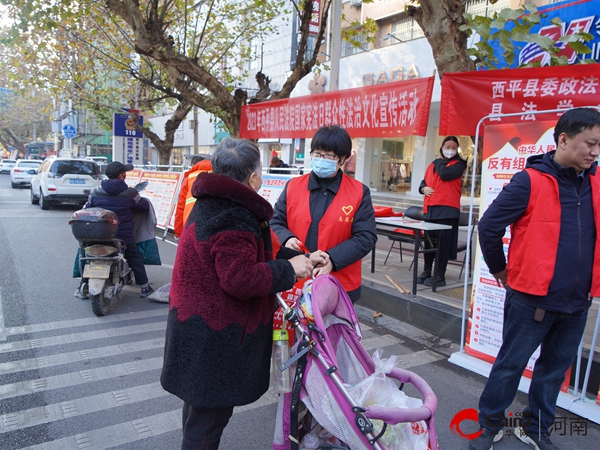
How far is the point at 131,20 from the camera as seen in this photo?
8.20 metres

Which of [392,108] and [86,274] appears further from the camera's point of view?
[392,108]

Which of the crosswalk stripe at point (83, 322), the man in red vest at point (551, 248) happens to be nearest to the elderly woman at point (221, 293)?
the man in red vest at point (551, 248)

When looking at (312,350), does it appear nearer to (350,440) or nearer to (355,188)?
(350,440)

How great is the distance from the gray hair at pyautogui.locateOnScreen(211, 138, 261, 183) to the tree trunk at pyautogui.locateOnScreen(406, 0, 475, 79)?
3.60 meters

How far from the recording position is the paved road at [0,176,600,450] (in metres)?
2.77

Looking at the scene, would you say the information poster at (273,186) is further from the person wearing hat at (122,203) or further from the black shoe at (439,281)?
the black shoe at (439,281)

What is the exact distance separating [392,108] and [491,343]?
3.11 m

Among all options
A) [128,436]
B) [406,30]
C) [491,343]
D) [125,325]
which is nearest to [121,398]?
[128,436]

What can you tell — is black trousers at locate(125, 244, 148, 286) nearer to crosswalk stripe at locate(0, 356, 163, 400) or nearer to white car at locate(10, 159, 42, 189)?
crosswalk stripe at locate(0, 356, 163, 400)

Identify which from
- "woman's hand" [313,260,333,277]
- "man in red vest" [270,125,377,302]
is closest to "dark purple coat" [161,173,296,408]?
"woman's hand" [313,260,333,277]

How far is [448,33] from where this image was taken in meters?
4.87

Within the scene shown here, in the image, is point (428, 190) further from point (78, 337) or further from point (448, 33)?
point (78, 337)

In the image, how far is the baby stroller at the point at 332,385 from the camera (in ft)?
Answer: 6.01

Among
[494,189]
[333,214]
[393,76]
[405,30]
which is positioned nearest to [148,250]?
[333,214]
